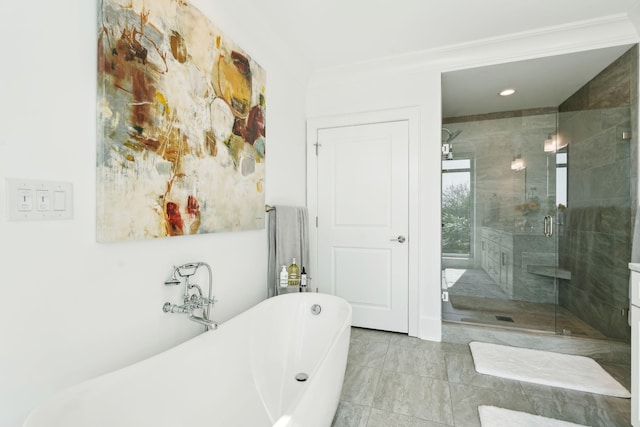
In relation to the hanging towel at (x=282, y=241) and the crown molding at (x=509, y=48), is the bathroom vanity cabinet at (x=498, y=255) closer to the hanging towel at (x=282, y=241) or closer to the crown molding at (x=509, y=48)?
the crown molding at (x=509, y=48)

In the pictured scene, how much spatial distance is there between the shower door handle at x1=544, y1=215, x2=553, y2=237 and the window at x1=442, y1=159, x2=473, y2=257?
29.4 inches

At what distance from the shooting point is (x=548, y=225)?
331cm

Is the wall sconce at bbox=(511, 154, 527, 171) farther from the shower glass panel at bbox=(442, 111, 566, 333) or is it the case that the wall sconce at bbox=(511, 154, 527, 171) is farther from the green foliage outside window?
the green foliage outside window

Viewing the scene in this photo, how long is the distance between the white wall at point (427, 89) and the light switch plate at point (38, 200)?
2.36 m

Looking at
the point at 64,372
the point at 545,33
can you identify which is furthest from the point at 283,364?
the point at 545,33

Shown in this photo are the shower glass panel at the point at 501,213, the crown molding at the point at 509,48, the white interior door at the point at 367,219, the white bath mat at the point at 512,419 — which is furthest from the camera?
the shower glass panel at the point at 501,213

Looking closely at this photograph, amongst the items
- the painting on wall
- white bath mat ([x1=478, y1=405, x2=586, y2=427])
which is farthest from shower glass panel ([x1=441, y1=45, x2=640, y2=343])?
the painting on wall

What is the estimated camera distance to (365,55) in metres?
2.65

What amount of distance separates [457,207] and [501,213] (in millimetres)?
512

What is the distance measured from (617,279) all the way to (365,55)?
276 cm

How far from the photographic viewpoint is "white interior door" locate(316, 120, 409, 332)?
9.07 feet

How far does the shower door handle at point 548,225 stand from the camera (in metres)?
3.29

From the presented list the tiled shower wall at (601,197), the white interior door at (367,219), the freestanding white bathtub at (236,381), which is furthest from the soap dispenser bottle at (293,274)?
the tiled shower wall at (601,197)

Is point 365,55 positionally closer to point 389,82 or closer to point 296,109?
point 389,82
